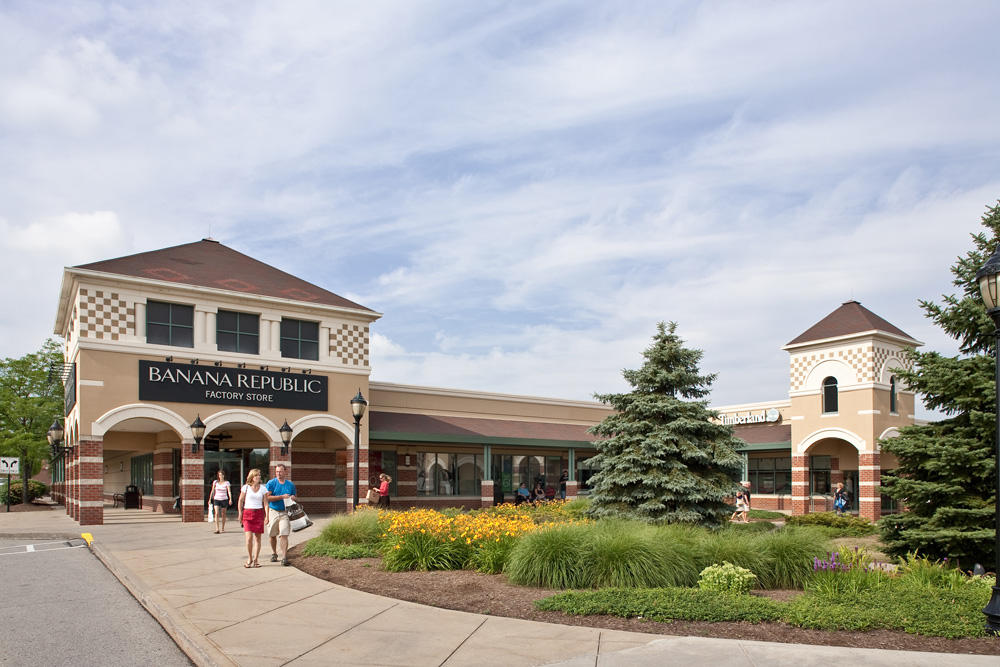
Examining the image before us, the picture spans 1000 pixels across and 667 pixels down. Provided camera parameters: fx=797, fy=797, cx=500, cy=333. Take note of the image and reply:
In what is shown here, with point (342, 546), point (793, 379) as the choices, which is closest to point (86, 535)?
point (342, 546)

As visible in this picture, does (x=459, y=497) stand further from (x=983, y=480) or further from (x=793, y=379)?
(x=983, y=480)

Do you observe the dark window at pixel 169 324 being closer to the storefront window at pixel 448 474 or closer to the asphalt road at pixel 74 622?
the storefront window at pixel 448 474

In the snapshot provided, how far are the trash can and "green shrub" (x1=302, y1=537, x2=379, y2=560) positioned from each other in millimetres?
24937

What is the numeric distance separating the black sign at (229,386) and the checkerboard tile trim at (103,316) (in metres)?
1.22

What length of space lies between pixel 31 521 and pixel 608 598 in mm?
24456

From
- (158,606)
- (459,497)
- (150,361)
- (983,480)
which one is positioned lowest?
(459,497)

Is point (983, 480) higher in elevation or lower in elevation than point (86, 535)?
higher

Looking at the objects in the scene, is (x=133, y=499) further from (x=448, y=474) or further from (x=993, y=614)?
(x=993, y=614)

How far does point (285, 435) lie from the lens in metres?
26.4

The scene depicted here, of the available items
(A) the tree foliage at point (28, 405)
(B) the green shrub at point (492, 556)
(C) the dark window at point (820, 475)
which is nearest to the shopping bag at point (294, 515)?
(B) the green shrub at point (492, 556)

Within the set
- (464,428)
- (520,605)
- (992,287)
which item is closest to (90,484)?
(464,428)

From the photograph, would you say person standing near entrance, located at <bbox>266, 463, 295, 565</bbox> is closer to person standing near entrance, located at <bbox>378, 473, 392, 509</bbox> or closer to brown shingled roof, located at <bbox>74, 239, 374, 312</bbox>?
person standing near entrance, located at <bbox>378, 473, 392, 509</bbox>

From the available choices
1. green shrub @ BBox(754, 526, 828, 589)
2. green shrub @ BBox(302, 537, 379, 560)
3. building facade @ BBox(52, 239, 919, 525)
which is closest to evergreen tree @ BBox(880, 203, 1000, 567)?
green shrub @ BBox(754, 526, 828, 589)

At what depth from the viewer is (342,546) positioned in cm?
1405
